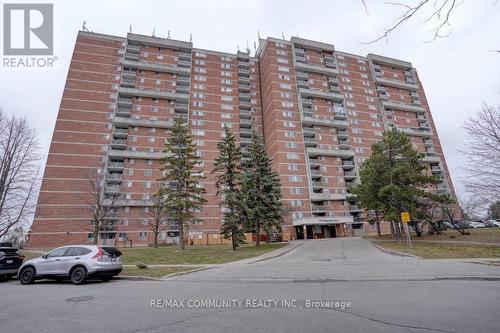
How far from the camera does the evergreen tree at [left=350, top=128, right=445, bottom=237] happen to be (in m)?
27.7

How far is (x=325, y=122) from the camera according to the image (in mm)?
64062

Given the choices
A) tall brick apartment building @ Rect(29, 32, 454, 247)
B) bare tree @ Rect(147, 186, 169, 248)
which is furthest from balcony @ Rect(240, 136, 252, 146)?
bare tree @ Rect(147, 186, 169, 248)

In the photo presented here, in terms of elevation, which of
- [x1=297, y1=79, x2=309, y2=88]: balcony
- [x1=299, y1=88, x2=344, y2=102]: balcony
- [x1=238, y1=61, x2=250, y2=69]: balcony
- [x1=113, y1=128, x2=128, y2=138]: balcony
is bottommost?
[x1=113, y1=128, x2=128, y2=138]: balcony

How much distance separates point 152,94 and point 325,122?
40.8 meters

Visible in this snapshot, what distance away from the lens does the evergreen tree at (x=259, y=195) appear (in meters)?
28.3

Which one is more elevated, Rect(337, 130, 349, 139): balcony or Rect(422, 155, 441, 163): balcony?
Rect(337, 130, 349, 139): balcony

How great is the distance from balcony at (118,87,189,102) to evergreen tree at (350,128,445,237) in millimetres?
45712

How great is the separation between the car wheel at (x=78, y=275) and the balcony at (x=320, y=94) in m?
62.0

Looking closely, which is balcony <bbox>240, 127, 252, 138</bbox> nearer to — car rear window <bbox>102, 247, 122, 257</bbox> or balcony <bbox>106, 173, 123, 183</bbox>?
balcony <bbox>106, 173, 123, 183</bbox>

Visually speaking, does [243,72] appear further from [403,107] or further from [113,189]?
[403,107]

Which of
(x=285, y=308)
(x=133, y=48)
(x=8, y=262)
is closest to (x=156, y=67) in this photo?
(x=133, y=48)

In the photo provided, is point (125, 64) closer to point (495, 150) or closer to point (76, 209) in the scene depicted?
point (76, 209)

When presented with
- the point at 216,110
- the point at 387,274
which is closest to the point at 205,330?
the point at 387,274

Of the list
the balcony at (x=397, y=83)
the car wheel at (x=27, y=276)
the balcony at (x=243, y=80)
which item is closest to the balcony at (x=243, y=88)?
the balcony at (x=243, y=80)
